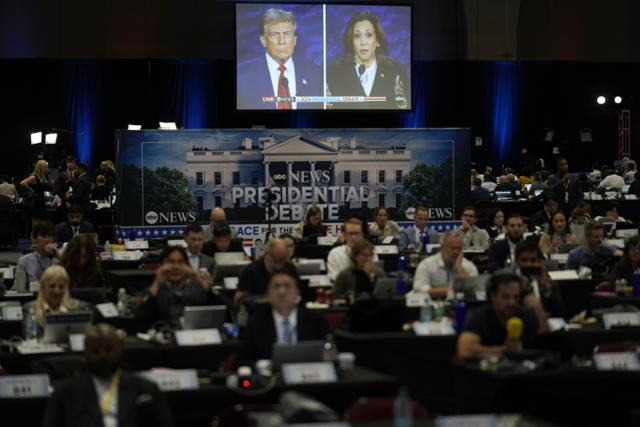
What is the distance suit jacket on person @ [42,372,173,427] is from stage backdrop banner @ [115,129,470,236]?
1558cm

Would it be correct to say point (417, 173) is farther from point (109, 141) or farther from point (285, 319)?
point (285, 319)

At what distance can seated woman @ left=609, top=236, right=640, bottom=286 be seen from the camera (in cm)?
1320

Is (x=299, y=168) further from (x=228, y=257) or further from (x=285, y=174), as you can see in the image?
(x=228, y=257)

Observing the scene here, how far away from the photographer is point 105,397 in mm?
6988

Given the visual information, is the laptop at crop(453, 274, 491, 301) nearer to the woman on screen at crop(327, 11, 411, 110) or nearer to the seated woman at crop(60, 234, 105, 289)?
the seated woman at crop(60, 234, 105, 289)

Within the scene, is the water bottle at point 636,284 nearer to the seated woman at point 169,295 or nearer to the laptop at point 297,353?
the seated woman at point 169,295

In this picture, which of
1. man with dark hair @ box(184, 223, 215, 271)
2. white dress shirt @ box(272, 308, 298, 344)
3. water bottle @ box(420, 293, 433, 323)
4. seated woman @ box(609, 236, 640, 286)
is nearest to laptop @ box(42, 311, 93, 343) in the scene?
white dress shirt @ box(272, 308, 298, 344)

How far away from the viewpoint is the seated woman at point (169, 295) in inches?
411

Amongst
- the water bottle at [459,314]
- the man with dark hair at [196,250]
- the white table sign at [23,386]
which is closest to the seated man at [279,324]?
the water bottle at [459,314]

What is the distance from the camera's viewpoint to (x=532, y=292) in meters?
10.6

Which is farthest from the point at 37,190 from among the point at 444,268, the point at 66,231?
the point at 444,268

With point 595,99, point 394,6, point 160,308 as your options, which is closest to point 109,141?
point 394,6

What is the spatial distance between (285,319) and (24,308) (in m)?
2.32

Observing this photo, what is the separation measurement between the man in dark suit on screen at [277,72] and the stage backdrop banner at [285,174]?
7337 millimetres
